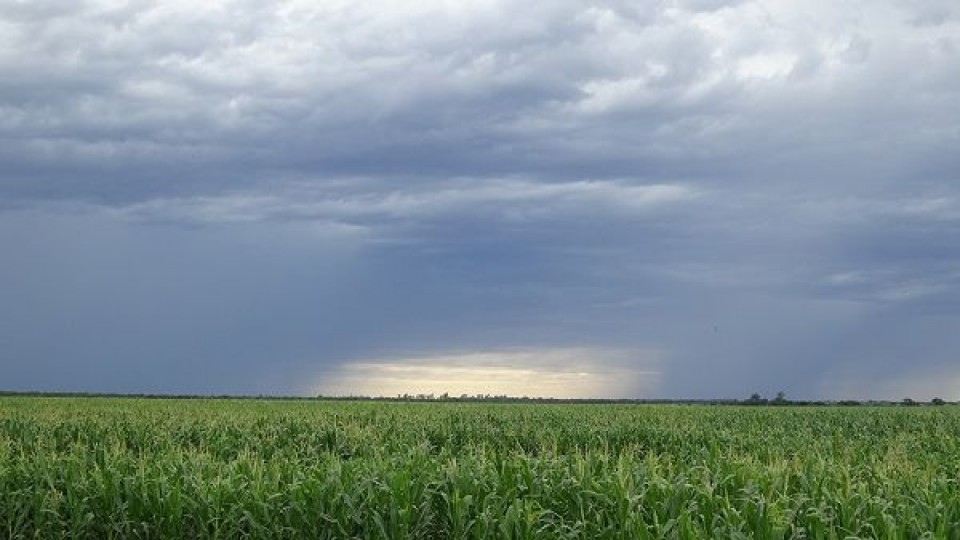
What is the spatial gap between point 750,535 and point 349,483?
17.0 feet

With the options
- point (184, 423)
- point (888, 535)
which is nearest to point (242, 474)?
point (888, 535)

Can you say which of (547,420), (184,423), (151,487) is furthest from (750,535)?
(547,420)

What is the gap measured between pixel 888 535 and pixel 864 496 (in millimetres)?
1997

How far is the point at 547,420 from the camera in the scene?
34781 mm

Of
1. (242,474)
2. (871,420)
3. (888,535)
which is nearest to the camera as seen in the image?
(888,535)

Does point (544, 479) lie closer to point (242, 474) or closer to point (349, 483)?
point (349, 483)

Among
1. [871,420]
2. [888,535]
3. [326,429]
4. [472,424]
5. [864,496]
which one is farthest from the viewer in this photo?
[871,420]

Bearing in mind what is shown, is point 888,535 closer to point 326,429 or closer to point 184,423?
point 326,429

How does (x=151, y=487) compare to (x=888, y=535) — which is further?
(x=151, y=487)

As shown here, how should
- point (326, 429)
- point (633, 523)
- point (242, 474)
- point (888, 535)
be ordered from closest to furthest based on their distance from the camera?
point (888, 535), point (633, 523), point (242, 474), point (326, 429)

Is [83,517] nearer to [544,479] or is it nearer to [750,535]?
[544,479]

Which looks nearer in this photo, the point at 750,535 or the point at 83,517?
the point at 750,535

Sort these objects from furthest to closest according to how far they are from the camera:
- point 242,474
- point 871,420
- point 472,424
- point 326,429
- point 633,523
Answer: point 871,420 → point 472,424 → point 326,429 → point 242,474 → point 633,523

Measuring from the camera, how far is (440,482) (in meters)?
12.2
